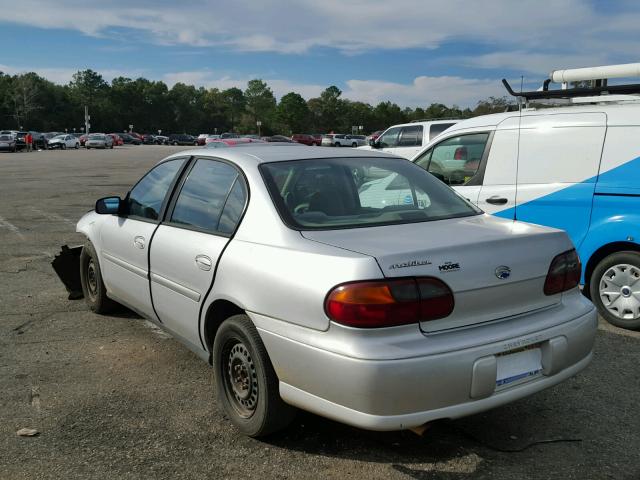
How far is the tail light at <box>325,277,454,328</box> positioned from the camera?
2.62 metres

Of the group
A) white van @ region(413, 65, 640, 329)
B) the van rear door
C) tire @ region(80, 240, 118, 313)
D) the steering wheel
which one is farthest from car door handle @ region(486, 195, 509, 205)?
tire @ region(80, 240, 118, 313)

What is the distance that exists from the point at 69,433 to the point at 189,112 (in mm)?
148270

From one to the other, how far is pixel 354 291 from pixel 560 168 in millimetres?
3797

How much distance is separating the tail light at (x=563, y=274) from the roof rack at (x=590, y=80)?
368 cm

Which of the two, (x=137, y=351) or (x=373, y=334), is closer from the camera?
(x=373, y=334)

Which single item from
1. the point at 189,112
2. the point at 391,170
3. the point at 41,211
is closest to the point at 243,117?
the point at 189,112

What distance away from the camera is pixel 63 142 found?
61.8 metres

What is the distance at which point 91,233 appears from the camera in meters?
5.27

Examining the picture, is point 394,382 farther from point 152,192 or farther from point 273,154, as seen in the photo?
point 152,192

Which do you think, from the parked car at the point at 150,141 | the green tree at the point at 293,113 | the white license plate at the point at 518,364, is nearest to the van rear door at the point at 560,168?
the white license plate at the point at 518,364

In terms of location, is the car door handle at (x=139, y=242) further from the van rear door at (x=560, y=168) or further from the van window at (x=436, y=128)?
the van window at (x=436, y=128)

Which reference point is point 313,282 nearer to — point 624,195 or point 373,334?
point 373,334

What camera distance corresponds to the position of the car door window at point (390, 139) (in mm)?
15809

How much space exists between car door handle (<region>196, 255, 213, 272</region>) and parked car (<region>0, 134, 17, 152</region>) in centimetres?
5098
